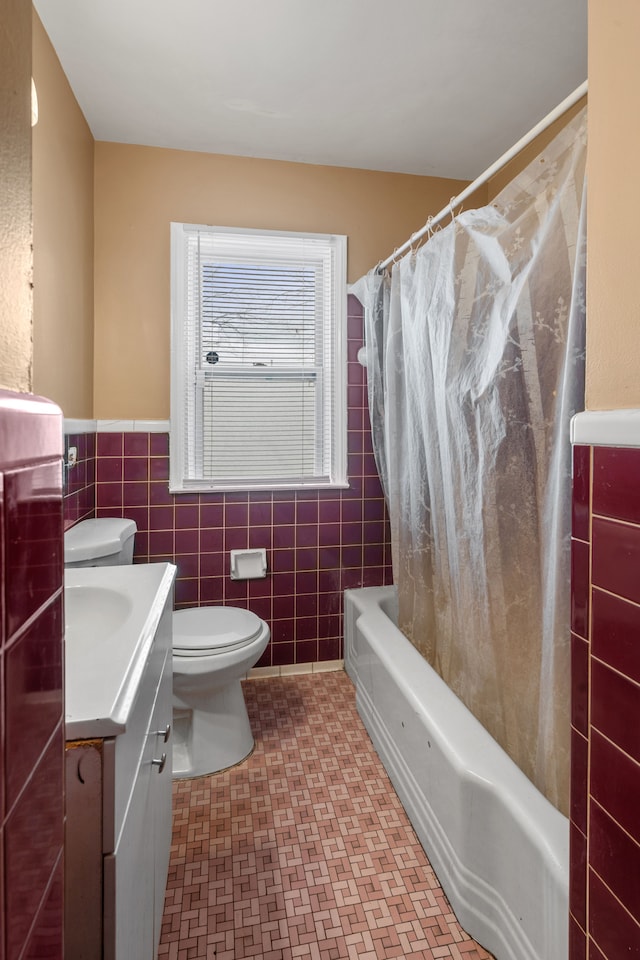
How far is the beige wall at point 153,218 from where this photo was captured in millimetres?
2369

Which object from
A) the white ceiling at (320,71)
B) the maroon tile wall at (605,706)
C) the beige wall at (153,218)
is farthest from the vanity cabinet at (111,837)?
the white ceiling at (320,71)

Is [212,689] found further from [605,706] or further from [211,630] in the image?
[605,706]

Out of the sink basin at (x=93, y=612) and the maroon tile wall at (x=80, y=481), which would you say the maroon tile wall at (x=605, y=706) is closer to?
A: the sink basin at (x=93, y=612)

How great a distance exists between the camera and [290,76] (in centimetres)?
193

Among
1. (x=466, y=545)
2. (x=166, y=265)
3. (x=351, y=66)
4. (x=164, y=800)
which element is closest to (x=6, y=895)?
(x=164, y=800)

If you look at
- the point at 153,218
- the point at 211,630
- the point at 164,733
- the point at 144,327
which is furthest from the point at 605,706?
the point at 153,218

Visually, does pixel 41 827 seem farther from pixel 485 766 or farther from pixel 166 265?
pixel 166 265

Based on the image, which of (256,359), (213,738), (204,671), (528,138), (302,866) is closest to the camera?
(528,138)

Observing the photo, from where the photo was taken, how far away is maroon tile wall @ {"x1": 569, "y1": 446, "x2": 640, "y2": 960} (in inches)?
30.9

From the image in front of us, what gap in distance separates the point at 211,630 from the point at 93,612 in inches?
29.8

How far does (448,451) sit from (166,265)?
1586 millimetres

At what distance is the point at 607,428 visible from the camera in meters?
0.83

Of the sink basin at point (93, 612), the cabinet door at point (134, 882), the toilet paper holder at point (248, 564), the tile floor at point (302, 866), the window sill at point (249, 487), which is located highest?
the window sill at point (249, 487)

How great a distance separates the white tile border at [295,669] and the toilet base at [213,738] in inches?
21.6
